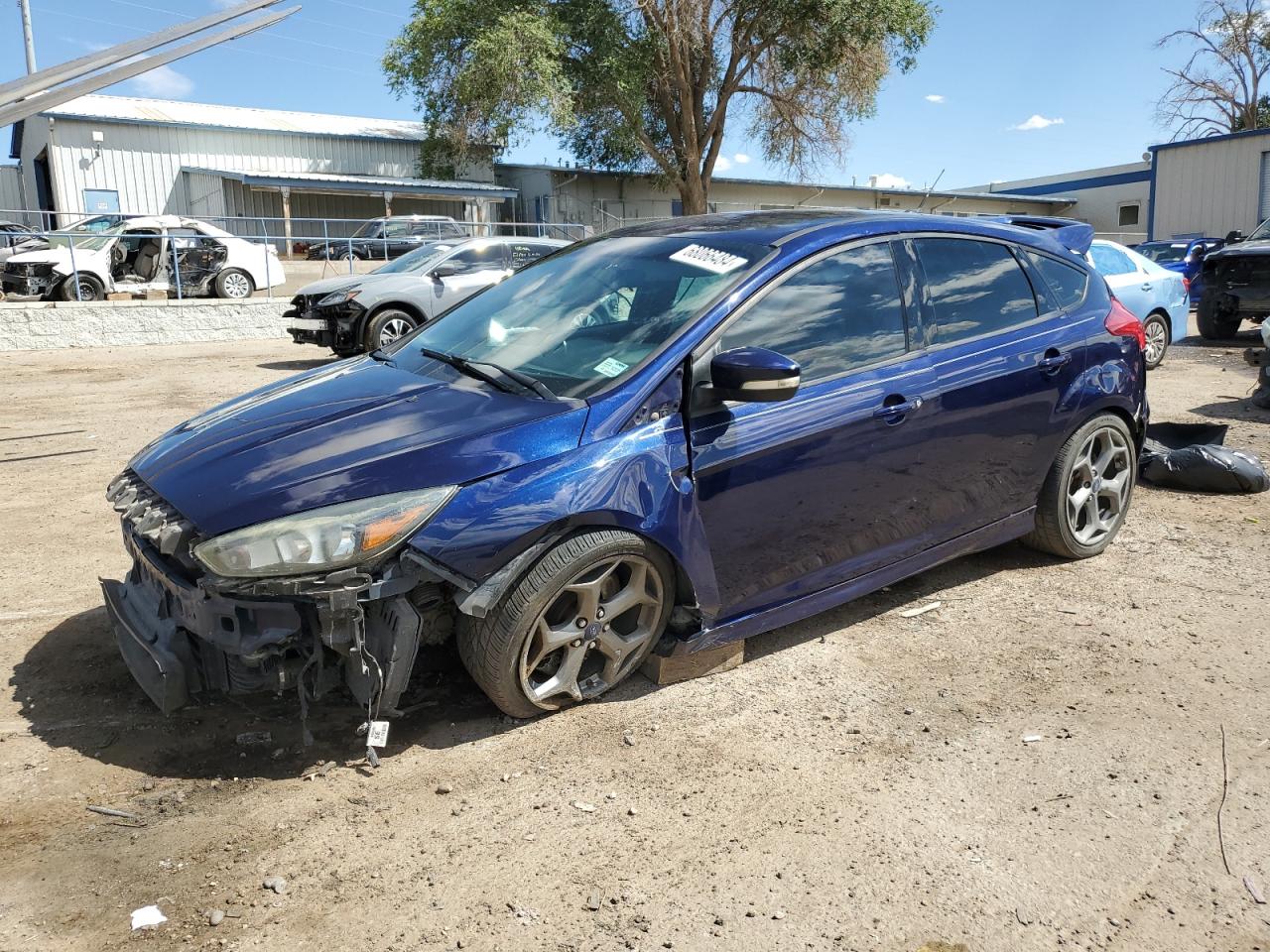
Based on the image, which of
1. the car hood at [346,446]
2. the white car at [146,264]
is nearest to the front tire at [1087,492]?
the car hood at [346,446]

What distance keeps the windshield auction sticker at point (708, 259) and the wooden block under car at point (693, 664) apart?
4.52 feet

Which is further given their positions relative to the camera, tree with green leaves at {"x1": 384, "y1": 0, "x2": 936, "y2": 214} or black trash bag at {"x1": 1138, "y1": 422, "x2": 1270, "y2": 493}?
tree with green leaves at {"x1": 384, "y1": 0, "x2": 936, "y2": 214}

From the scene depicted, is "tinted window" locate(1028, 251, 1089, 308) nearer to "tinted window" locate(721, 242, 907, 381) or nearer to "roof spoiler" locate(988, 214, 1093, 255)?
"roof spoiler" locate(988, 214, 1093, 255)

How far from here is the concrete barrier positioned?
1512 centimetres

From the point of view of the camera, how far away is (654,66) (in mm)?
31828

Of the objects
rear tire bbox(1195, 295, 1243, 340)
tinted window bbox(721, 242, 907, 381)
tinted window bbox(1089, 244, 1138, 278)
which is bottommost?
rear tire bbox(1195, 295, 1243, 340)

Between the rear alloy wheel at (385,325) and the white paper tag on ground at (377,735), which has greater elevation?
the rear alloy wheel at (385,325)

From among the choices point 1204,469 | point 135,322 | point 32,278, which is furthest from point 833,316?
point 32,278

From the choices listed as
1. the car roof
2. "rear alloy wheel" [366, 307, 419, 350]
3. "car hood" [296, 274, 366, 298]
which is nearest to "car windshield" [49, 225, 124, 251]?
"car hood" [296, 274, 366, 298]

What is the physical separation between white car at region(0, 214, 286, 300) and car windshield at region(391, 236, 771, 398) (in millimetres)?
15488

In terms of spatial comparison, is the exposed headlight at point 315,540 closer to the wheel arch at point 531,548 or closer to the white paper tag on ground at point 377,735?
the wheel arch at point 531,548

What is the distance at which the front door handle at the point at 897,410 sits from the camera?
12.1ft

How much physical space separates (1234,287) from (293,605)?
1438 centimetres

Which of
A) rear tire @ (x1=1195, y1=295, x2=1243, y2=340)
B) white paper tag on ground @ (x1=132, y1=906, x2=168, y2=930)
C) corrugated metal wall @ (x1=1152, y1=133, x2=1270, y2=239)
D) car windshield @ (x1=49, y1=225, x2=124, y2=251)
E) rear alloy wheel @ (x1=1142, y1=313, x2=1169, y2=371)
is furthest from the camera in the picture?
corrugated metal wall @ (x1=1152, y1=133, x2=1270, y2=239)
